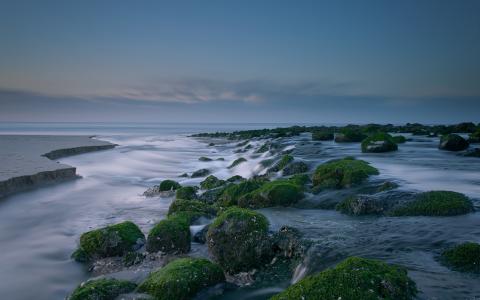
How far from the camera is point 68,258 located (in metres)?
9.23

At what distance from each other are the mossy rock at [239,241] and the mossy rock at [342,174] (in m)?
5.31

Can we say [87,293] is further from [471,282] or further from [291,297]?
[471,282]

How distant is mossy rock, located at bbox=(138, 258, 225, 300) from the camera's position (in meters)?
5.89

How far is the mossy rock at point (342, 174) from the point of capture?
40.7 ft

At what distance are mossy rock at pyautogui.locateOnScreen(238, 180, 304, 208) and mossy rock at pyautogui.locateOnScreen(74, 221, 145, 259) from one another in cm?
382

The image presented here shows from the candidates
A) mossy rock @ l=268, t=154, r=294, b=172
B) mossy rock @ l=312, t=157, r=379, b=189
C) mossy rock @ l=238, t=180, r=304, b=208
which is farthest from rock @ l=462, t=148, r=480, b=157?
mossy rock @ l=238, t=180, r=304, b=208

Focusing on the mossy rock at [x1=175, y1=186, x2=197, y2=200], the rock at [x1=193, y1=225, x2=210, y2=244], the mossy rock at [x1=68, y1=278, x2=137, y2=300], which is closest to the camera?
the mossy rock at [x1=68, y1=278, x2=137, y2=300]

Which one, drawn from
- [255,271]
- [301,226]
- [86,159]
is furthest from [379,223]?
[86,159]

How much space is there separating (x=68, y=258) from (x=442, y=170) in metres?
13.7

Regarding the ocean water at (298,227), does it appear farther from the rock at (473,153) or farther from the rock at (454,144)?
the rock at (454,144)

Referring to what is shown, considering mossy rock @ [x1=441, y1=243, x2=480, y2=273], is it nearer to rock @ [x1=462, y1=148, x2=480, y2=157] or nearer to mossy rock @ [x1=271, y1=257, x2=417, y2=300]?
mossy rock @ [x1=271, y1=257, x2=417, y2=300]

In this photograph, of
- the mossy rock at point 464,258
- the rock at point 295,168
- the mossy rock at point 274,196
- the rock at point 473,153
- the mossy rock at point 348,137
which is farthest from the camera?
the mossy rock at point 348,137

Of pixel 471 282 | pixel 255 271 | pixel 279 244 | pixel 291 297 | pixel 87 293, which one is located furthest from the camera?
pixel 279 244

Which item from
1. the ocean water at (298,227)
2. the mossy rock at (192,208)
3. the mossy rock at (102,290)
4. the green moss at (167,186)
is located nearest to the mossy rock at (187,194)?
the ocean water at (298,227)
